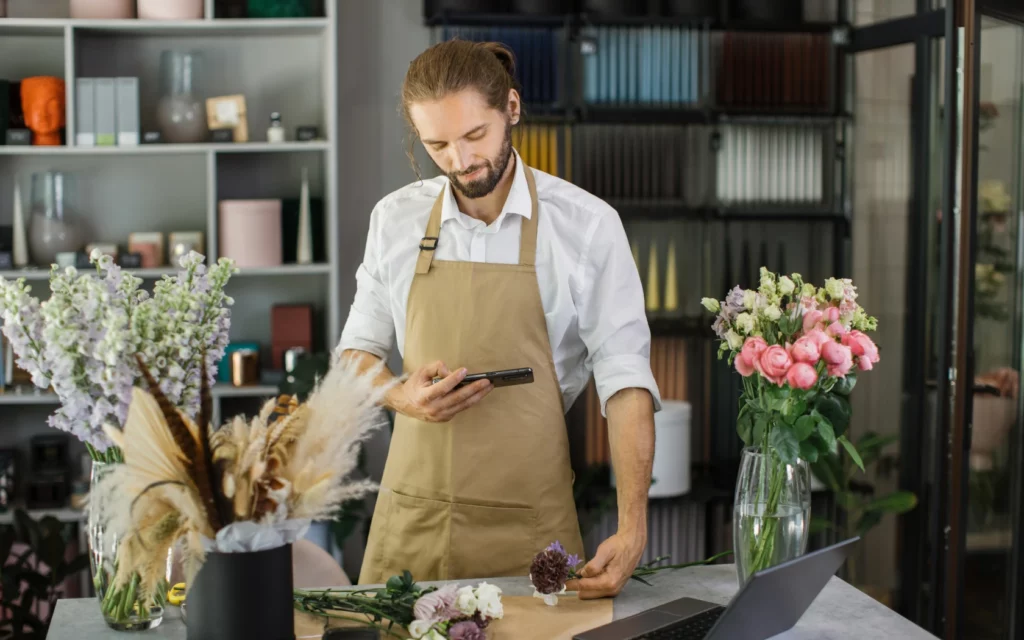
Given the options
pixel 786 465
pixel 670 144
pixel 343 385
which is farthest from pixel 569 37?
pixel 343 385

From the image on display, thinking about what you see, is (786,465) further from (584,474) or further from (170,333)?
(584,474)

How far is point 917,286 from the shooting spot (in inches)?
157

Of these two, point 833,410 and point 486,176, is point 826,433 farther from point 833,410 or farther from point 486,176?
point 486,176

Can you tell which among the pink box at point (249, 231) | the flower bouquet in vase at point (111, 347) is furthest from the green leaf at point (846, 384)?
the pink box at point (249, 231)

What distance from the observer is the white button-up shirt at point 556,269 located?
2.09m

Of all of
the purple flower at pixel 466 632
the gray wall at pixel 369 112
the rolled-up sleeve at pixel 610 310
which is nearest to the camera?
the purple flower at pixel 466 632

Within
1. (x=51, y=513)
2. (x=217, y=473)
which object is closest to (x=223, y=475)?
(x=217, y=473)

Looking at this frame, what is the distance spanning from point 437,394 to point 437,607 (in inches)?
20.3

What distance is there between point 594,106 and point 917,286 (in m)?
1.40

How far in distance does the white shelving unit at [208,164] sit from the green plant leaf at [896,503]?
214 cm

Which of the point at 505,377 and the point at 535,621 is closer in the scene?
the point at 535,621

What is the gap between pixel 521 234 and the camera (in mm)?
2170

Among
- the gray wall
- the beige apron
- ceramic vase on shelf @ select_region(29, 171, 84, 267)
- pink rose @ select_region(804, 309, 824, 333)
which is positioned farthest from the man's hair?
ceramic vase on shelf @ select_region(29, 171, 84, 267)

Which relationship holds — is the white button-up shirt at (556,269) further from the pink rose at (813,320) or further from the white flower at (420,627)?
the white flower at (420,627)
